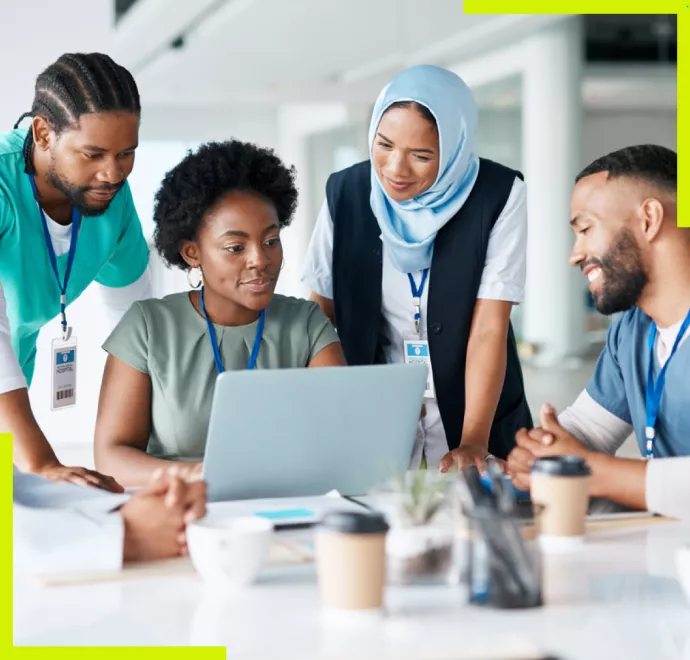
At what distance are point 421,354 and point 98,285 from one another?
1.09 meters

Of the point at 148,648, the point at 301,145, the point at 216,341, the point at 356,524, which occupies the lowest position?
the point at 148,648

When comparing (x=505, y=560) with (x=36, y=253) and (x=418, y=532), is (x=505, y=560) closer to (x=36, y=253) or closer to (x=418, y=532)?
(x=418, y=532)

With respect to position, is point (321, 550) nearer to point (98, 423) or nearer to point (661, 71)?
point (98, 423)

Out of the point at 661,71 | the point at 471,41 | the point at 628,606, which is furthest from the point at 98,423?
the point at 661,71

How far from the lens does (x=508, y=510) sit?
1239mm

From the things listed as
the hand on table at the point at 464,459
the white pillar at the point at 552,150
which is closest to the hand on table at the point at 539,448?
the hand on table at the point at 464,459

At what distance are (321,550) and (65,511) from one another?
42 cm

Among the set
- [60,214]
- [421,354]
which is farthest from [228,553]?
[60,214]

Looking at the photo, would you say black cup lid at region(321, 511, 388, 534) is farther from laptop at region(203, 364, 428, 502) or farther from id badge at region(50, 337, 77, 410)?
id badge at region(50, 337, 77, 410)

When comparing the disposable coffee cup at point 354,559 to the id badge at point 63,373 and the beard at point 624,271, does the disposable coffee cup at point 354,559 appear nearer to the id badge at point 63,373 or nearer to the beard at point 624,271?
the beard at point 624,271

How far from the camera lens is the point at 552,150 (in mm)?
9734

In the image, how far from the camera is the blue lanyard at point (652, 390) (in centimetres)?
214

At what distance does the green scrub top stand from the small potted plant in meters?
1.53

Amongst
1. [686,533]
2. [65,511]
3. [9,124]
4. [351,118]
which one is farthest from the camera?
[351,118]
